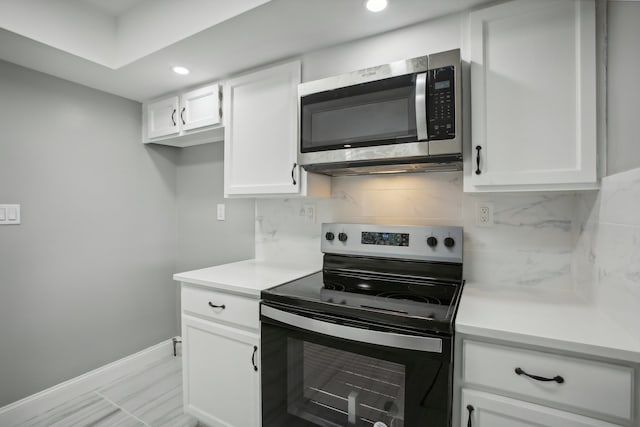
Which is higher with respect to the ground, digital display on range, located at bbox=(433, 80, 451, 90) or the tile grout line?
digital display on range, located at bbox=(433, 80, 451, 90)

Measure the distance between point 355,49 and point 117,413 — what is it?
253 cm

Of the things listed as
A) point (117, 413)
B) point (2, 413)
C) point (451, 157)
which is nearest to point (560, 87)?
point (451, 157)

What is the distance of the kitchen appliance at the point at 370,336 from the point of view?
39.4 inches

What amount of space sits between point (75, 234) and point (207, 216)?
886 millimetres

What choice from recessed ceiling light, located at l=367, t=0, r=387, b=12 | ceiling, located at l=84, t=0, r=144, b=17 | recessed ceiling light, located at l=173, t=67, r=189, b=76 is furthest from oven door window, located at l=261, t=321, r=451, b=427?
ceiling, located at l=84, t=0, r=144, b=17

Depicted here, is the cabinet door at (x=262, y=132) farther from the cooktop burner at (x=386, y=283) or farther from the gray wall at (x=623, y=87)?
the gray wall at (x=623, y=87)

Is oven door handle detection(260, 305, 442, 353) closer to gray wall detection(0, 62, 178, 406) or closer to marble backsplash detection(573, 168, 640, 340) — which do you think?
marble backsplash detection(573, 168, 640, 340)

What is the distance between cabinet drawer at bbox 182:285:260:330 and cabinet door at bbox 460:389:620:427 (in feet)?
2.90

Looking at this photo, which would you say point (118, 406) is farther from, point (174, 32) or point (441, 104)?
point (441, 104)

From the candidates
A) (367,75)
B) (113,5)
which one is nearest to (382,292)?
(367,75)

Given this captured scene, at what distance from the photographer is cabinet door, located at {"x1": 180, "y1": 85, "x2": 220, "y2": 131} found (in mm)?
1994

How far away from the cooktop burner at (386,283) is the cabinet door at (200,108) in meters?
1.10

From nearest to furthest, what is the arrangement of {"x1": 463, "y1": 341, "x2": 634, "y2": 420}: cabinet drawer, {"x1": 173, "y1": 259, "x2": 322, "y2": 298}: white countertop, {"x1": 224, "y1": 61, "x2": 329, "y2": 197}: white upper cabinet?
1. {"x1": 463, "y1": 341, "x2": 634, "y2": 420}: cabinet drawer
2. {"x1": 173, "y1": 259, "x2": 322, "y2": 298}: white countertop
3. {"x1": 224, "y1": 61, "x2": 329, "y2": 197}: white upper cabinet

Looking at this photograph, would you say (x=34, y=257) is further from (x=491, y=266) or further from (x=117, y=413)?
(x=491, y=266)
